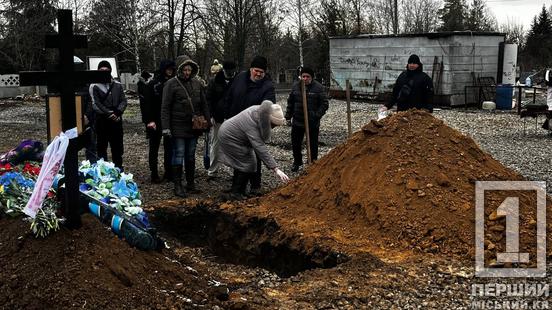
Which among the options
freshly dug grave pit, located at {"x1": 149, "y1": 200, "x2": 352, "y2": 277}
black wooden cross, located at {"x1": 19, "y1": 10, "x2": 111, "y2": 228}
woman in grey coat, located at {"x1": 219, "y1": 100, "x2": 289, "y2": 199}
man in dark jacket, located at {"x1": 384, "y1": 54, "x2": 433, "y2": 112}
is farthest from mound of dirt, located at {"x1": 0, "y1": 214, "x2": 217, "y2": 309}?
man in dark jacket, located at {"x1": 384, "y1": 54, "x2": 433, "y2": 112}

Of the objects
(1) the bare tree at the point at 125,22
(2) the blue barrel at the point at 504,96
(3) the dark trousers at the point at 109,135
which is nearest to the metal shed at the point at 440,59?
(2) the blue barrel at the point at 504,96

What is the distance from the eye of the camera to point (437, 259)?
5.27 metres

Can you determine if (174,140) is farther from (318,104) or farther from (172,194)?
(318,104)

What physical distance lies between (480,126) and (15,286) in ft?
47.7

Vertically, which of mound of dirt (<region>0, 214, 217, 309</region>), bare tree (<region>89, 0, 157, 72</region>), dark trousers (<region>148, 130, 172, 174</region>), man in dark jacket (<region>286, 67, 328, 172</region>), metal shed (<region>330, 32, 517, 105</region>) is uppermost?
bare tree (<region>89, 0, 157, 72</region>)

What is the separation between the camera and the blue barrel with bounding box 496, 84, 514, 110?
20.8 meters

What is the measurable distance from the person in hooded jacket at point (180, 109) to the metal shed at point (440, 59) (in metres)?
15.8

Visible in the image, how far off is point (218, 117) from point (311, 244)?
3698mm

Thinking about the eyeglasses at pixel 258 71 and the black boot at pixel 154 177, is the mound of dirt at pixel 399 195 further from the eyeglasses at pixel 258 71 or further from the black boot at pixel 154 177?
the black boot at pixel 154 177

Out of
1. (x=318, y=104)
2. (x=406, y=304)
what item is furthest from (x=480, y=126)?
(x=406, y=304)

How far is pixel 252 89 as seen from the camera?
7992 millimetres

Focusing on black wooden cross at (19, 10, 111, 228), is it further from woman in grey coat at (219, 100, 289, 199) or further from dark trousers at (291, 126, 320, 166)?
dark trousers at (291, 126, 320, 166)

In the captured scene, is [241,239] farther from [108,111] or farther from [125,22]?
[125,22]

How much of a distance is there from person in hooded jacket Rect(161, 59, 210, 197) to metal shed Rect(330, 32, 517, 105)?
1579 centimetres
